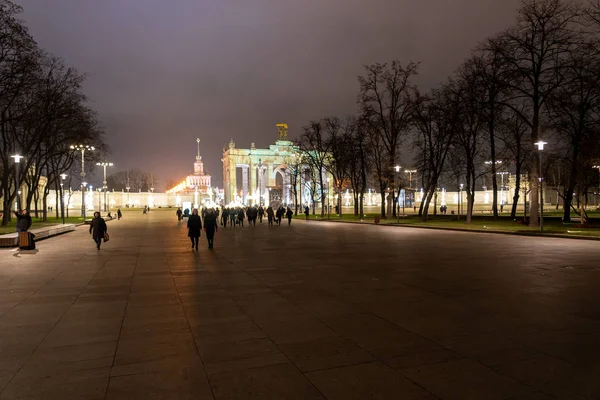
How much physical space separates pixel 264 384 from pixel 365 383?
3.33 ft

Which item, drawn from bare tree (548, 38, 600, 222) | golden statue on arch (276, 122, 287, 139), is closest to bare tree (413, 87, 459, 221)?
bare tree (548, 38, 600, 222)

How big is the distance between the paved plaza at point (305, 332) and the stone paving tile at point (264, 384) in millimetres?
20

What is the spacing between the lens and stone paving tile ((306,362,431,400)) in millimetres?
4273

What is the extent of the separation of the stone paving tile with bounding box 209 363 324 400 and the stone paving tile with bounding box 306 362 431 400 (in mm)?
156

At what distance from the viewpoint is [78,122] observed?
39906 millimetres

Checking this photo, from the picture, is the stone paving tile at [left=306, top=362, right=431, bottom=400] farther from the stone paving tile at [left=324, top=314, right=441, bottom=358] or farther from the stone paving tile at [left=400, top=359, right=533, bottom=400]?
the stone paving tile at [left=324, top=314, right=441, bottom=358]

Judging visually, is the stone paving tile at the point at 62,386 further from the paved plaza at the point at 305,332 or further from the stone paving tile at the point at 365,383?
the stone paving tile at the point at 365,383

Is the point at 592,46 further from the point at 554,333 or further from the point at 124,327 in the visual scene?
the point at 124,327

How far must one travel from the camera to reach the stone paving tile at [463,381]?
429 cm

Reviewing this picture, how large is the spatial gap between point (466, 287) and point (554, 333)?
11.0 feet

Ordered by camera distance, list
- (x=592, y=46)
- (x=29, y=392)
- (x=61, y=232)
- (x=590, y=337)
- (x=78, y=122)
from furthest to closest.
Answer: (x=78, y=122) → (x=61, y=232) → (x=592, y=46) → (x=590, y=337) → (x=29, y=392)

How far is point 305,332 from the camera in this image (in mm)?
6352

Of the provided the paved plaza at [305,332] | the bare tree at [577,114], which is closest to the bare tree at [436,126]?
the bare tree at [577,114]

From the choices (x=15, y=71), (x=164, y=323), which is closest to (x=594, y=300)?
(x=164, y=323)
